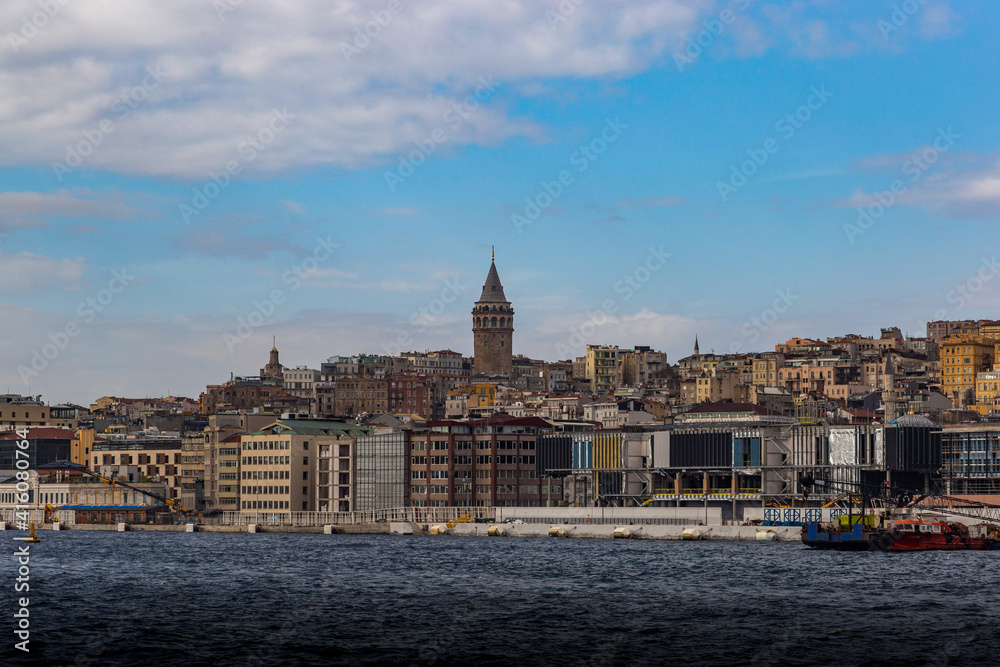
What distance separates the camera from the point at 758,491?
14912cm

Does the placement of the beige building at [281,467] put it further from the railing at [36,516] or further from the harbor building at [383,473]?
the railing at [36,516]

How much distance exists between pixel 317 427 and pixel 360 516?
18.2 meters

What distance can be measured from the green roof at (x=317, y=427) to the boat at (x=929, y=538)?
80.7m

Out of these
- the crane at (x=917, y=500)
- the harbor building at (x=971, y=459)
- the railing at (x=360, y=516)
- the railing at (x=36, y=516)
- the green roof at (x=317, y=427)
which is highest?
the green roof at (x=317, y=427)

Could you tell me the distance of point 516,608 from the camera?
221ft

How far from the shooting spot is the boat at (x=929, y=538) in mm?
110438

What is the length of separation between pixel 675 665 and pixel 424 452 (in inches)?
4670

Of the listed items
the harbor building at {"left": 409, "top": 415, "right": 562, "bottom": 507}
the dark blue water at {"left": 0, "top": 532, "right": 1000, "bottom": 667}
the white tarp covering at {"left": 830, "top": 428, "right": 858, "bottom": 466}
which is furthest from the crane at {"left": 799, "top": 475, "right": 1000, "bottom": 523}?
the harbor building at {"left": 409, "top": 415, "right": 562, "bottom": 507}

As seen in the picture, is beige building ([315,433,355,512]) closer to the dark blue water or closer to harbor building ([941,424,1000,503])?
the dark blue water

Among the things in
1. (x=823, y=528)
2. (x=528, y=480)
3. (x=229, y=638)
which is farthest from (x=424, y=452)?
(x=229, y=638)

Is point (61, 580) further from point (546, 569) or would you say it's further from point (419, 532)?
point (419, 532)

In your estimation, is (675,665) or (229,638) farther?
(229,638)

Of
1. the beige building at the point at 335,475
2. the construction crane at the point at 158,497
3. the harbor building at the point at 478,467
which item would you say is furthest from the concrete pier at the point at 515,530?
the beige building at the point at 335,475

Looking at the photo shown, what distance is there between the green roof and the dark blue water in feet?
214
